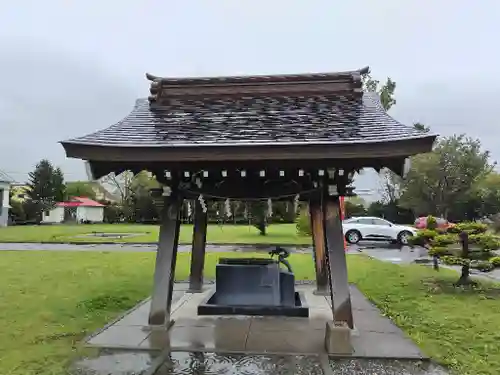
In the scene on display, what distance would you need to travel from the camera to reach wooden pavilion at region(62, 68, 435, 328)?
5.14 meters

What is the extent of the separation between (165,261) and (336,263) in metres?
2.24

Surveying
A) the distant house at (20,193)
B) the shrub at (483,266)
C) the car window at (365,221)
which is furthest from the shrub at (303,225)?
the distant house at (20,193)

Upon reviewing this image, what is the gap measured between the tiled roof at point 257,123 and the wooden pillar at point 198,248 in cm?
191

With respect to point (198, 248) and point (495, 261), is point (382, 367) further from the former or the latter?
point (495, 261)

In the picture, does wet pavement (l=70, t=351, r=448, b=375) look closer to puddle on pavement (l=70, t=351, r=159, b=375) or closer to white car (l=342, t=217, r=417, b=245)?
puddle on pavement (l=70, t=351, r=159, b=375)

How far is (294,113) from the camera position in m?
6.36

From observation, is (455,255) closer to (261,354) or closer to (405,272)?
(405,272)

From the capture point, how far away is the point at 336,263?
571 cm

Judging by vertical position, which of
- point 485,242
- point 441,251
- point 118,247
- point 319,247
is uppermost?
point 319,247

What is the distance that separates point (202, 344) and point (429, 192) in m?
26.6

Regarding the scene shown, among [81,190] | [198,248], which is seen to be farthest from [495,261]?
[81,190]

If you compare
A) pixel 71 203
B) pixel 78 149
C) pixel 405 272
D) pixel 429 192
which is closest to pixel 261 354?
pixel 78 149

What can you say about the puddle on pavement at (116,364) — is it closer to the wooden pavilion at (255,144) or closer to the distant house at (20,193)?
the wooden pavilion at (255,144)

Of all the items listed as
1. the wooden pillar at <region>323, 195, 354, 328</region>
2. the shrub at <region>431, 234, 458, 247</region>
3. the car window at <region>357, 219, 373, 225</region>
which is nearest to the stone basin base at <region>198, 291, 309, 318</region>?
the wooden pillar at <region>323, 195, 354, 328</region>
